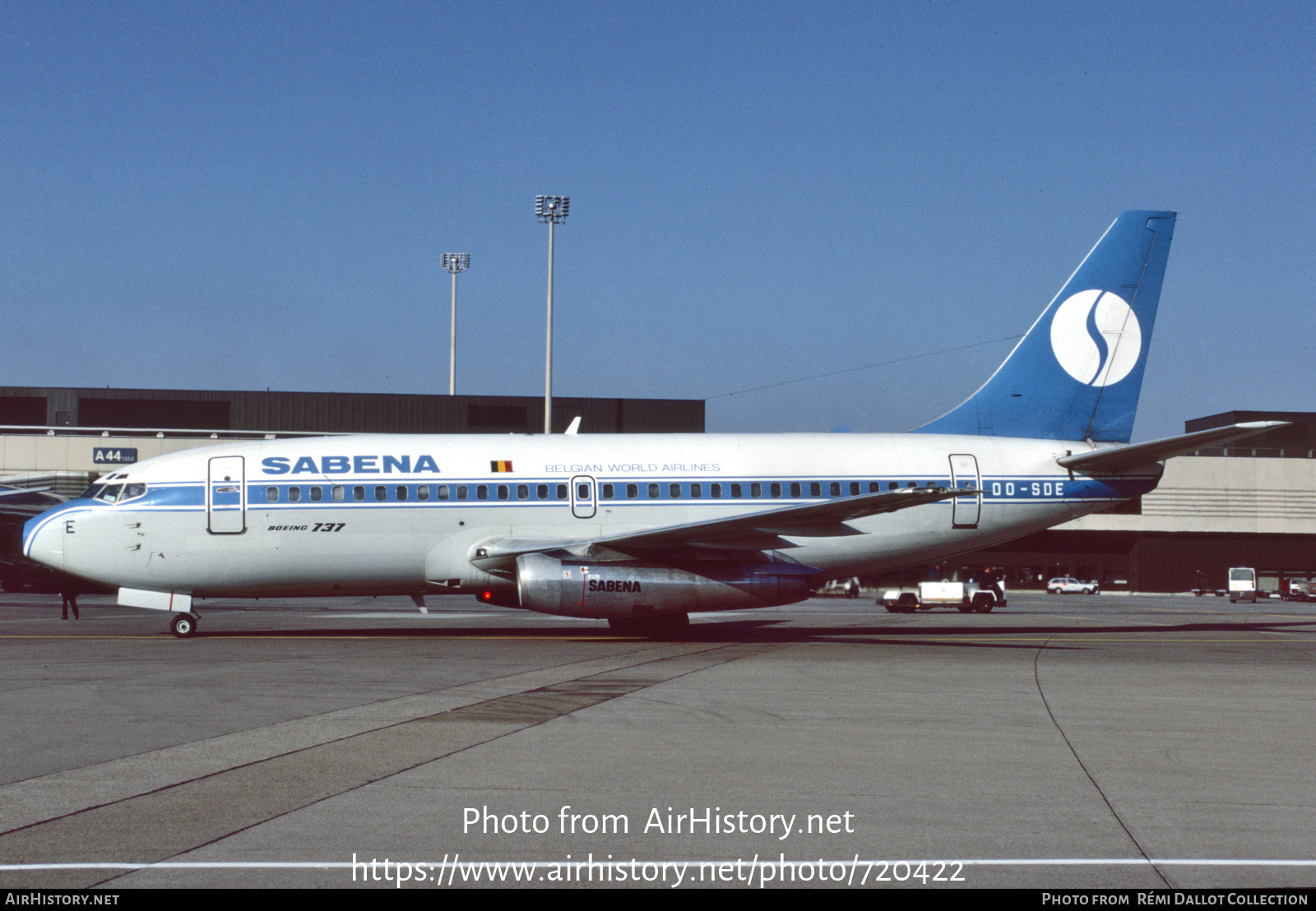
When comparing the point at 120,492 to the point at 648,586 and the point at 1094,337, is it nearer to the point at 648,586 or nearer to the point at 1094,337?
the point at 648,586

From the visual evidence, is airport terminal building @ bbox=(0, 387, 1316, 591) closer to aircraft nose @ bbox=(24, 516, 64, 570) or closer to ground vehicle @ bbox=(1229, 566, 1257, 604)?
ground vehicle @ bbox=(1229, 566, 1257, 604)

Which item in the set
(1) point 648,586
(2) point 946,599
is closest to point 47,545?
(1) point 648,586

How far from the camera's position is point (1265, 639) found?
23797mm

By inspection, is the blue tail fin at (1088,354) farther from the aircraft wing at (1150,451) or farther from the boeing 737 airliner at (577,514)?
the aircraft wing at (1150,451)

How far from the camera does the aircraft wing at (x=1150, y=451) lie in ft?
67.9

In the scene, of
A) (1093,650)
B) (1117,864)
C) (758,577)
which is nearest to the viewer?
(1117,864)

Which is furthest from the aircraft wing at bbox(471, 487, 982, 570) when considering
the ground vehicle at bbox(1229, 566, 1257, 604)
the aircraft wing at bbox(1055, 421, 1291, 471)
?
the ground vehicle at bbox(1229, 566, 1257, 604)

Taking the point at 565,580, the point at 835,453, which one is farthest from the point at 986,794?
the point at 835,453

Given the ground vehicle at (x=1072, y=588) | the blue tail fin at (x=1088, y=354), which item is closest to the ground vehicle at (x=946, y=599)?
the blue tail fin at (x=1088, y=354)

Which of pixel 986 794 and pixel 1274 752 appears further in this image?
pixel 1274 752

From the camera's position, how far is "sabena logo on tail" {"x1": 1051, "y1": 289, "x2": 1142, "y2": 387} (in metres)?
25.5
